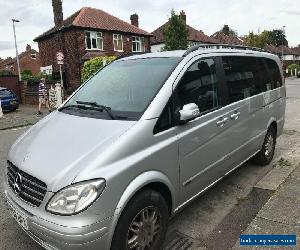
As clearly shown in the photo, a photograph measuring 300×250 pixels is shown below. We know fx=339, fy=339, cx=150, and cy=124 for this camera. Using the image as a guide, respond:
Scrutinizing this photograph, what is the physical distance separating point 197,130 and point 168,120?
51 centimetres

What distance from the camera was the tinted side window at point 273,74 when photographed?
19.5 ft

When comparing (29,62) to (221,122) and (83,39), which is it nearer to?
(83,39)

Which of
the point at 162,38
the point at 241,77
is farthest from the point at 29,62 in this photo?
the point at 241,77

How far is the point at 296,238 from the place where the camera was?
3.46 m

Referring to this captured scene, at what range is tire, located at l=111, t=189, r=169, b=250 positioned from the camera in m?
2.85

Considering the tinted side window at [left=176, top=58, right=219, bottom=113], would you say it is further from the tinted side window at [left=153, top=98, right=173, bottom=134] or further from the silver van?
the tinted side window at [left=153, top=98, right=173, bottom=134]

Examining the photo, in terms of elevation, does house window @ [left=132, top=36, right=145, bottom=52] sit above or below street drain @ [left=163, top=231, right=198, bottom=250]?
above

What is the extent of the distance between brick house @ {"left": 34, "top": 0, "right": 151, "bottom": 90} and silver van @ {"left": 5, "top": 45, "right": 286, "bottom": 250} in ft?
85.7

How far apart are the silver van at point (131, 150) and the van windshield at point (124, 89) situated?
0.05 feet

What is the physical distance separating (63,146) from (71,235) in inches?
32.5

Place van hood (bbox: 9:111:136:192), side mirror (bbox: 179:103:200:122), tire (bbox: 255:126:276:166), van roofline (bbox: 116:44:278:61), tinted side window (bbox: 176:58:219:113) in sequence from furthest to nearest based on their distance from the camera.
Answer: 1. tire (bbox: 255:126:276:166)
2. van roofline (bbox: 116:44:278:61)
3. tinted side window (bbox: 176:58:219:113)
4. side mirror (bbox: 179:103:200:122)
5. van hood (bbox: 9:111:136:192)

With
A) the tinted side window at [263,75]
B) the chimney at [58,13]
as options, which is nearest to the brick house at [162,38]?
the chimney at [58,13]

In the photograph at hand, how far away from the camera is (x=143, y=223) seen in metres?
3.10

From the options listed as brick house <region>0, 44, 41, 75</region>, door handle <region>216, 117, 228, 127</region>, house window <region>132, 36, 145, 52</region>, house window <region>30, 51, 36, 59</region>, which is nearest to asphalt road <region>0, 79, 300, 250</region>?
door handle <region>216, 117, 228, 127</region>
